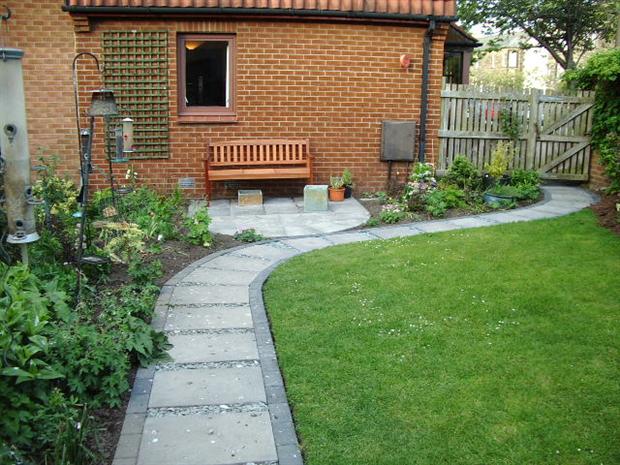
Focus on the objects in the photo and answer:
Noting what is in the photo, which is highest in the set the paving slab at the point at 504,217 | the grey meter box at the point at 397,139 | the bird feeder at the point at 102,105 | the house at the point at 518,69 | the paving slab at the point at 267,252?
the house at the point at 518,69

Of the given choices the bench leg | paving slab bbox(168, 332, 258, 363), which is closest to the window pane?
the bench leg

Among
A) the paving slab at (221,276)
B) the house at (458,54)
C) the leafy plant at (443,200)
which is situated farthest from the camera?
the house at (458,54)

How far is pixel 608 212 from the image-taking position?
888 cm

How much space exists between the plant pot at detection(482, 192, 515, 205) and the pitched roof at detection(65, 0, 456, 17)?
2.94 metres

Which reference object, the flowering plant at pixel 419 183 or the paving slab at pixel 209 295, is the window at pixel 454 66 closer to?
the flowering plant at pixel 419 183

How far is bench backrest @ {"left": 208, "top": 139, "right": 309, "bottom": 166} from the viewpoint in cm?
1031

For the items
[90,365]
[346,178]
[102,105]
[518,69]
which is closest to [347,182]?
[346,178]

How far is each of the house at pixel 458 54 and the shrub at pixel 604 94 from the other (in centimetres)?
424

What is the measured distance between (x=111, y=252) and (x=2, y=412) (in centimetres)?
295

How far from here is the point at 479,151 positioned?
11.4m

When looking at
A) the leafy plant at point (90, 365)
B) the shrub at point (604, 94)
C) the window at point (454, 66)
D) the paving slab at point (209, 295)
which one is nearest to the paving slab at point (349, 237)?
the paving slab at point (209, 295)

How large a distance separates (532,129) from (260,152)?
4.63 meters

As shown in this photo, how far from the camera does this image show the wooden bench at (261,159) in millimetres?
10125

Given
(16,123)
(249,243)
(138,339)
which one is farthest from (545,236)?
(16,123)
